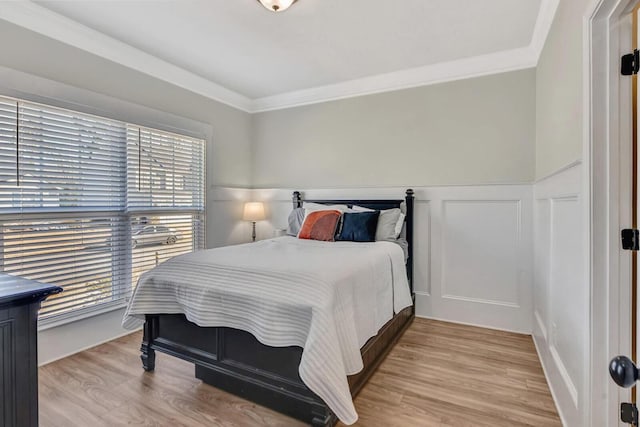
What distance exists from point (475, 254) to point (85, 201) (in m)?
3.48

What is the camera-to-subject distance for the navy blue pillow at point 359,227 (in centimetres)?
292

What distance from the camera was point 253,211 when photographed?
4051mm

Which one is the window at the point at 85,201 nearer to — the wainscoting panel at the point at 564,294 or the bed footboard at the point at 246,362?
the bed footboard at the point at 246,362

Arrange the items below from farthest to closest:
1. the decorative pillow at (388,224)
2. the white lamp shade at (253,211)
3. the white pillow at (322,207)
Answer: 1. the white lamp shade at (253,211)
2. the white pillow at (322,207)
3. the decorative pillow at (388,224)

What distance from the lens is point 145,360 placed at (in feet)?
7.23

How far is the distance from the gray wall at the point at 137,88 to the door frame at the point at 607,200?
325 centimetres

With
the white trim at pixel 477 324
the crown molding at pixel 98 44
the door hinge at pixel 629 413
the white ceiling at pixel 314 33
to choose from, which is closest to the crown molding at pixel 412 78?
the white ceiling at pixel 314 33

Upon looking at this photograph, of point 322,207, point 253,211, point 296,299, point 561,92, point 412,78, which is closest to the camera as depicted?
point 296,299

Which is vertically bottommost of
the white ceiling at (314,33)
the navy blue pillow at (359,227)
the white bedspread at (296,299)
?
the white bedspread at (296,299)

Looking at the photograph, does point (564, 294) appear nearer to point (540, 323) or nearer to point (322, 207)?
point (540, 323)

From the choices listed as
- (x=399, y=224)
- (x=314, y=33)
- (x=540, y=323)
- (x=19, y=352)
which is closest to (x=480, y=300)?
(x=540, y=323)

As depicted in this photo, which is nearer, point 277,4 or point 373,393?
point 373,393

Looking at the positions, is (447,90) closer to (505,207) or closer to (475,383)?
(505,207)

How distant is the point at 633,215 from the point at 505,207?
181cm
